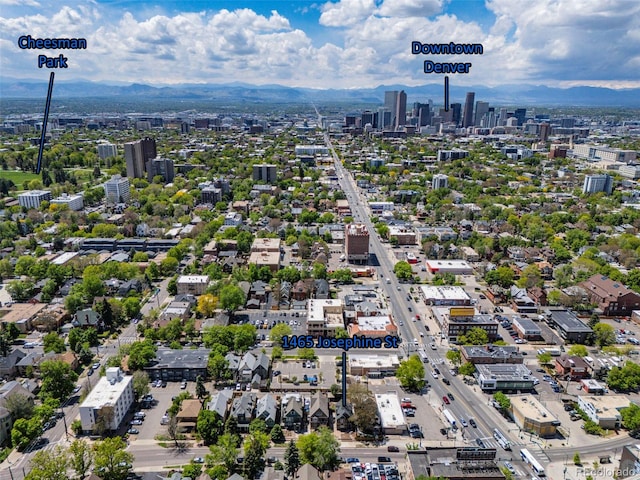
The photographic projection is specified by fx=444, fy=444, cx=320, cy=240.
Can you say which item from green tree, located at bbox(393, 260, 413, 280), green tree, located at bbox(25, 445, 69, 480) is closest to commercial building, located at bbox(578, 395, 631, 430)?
green tree, located at bbox(393, 260, 413, 280)

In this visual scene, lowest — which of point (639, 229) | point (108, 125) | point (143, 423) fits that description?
point (143, 423)

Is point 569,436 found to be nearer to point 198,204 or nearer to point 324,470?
point 324,470

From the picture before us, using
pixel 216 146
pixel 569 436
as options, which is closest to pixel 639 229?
pixel 569 436

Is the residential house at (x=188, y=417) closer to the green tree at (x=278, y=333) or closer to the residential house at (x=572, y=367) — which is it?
the green tree at (x=278, y=333)

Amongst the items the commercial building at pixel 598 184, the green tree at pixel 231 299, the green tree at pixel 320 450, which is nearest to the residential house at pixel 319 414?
the green tree at pixel 320 450

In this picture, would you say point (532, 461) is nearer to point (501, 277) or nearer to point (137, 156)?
point (501, 277)

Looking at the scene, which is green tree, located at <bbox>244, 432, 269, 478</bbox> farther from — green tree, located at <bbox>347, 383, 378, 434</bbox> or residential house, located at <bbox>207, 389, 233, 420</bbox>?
green tree, located at <bbox>347, 383, 378, 434</bbox>
